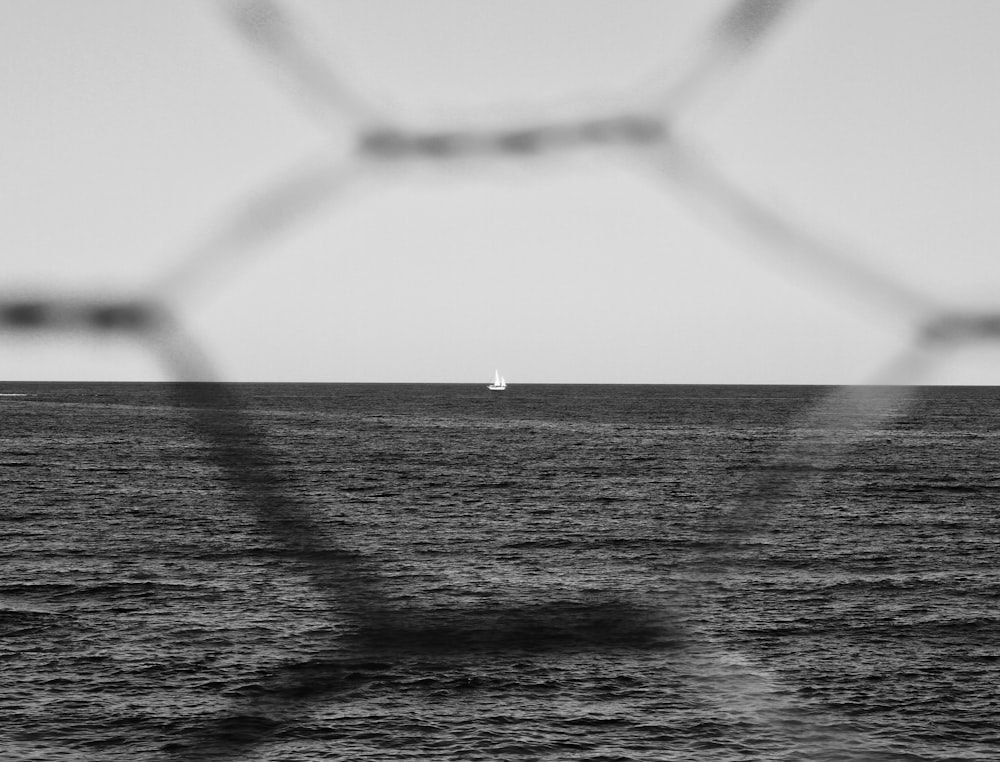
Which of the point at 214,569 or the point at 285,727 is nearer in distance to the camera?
the point at 285,727

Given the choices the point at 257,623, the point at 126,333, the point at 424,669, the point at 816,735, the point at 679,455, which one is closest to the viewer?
the point at 126,333

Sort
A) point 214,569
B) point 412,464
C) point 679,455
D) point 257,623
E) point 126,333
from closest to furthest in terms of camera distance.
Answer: point 126,333 → point 257,623 → point 214,569 → point 412,464 → point 679,455

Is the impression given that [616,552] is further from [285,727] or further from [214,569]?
[285,727]

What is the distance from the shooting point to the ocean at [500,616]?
2.25 meters

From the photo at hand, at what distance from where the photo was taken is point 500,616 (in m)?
9.58

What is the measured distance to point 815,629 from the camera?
118 ft

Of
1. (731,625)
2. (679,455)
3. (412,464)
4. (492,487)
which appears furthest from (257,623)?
(679,455)

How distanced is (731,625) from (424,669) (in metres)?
10.7

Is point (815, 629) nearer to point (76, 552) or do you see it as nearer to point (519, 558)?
point (519, 558)

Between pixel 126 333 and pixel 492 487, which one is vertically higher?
pixel 126 333

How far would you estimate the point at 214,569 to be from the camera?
1809 inches

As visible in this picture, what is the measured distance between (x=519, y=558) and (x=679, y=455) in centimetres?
5936

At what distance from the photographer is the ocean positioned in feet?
7.39

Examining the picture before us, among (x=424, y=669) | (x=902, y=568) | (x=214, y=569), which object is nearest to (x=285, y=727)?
(x=424, y=669)
